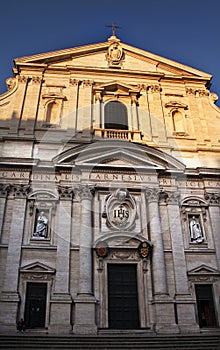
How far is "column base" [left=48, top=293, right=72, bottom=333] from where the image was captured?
44.0 ft

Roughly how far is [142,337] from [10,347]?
15.0 ft

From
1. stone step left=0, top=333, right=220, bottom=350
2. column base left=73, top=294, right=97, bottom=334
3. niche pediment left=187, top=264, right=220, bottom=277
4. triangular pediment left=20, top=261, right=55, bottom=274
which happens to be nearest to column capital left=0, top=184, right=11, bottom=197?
triangular pediment left=20, top=261, right=55, bottom=274

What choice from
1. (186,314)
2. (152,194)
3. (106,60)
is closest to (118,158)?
(152,194)

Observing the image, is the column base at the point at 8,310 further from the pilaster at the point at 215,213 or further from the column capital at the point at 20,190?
the pilaster at the point at 215,213

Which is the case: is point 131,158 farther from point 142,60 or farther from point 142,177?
point 142,60

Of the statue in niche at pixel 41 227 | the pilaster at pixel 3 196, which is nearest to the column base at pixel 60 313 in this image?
the statue in niche at pixel 41 227

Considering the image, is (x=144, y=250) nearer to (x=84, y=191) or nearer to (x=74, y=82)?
(x=84, y=191)

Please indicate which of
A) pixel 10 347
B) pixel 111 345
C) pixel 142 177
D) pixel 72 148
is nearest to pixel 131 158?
pixel 142 177

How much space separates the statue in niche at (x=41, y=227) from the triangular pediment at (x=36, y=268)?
48.3 inches

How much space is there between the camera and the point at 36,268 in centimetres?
1459

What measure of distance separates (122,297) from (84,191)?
4.80 metres

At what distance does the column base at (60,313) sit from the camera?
44.0ft

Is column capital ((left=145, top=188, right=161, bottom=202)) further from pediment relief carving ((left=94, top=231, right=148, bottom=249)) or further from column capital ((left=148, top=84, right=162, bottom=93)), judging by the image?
column capital ((left=148, top=84, right=162, bottom=93))

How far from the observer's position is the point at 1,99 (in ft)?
62.3
